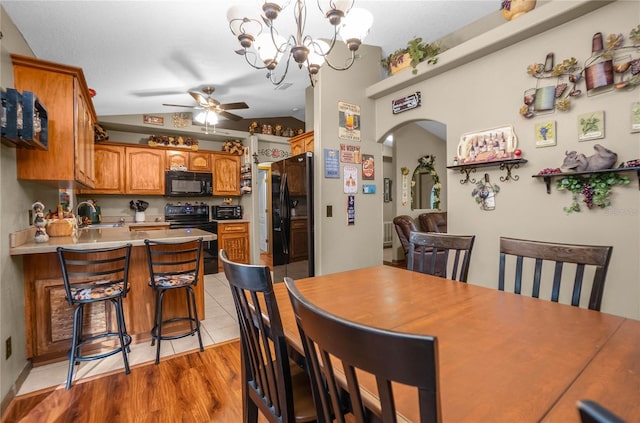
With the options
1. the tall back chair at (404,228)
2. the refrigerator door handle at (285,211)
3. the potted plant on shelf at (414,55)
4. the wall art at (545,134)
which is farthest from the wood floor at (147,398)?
the tall back chair at (404,228)

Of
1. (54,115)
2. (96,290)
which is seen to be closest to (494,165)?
(96,290)

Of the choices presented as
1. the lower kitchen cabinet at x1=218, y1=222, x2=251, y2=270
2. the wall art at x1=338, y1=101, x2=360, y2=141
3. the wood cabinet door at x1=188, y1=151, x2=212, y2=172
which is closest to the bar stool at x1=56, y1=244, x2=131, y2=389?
the wall art at x1=338, y1=101, x2=360, y2=141

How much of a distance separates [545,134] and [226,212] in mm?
5098

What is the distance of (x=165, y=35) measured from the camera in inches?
101

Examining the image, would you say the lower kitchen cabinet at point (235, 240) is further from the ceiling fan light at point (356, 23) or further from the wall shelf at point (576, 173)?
the wall shelf at point (576, 173)

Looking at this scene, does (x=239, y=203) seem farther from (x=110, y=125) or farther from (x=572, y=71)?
(x=572, y=71)

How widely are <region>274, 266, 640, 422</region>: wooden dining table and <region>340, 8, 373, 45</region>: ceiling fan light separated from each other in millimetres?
1485

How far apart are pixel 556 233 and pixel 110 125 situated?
618 centimetres

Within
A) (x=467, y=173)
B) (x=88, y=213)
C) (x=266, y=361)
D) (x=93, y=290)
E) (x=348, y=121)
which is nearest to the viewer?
(x=266, y=361)

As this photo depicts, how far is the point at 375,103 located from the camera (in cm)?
362

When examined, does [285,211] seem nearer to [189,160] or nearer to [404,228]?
[404,228]

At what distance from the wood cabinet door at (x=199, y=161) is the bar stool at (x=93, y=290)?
3328 mm

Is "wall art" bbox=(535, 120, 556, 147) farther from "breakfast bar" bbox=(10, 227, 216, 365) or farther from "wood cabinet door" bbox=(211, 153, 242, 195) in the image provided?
"wood cabinet door" bbox=(211, 153, 242, 195)

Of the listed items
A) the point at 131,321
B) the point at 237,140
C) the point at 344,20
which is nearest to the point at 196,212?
the point at 237,140
